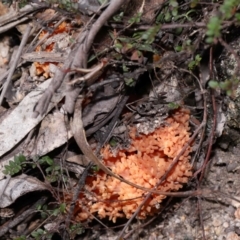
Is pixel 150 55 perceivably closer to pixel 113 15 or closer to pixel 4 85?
pixel 113 15

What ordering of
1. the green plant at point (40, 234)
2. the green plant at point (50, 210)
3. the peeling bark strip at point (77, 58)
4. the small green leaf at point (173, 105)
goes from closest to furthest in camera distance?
the peeling bark strip at point (77, 58), the small green leaf at point (173, 105), the green plant at point (50, 210), the green plant at point (40, 234)

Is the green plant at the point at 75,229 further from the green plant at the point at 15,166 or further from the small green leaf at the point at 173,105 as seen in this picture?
the small green leaf at the point at 173,105

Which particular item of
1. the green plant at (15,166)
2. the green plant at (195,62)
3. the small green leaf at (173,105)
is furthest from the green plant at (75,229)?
the green plant at (195,62)

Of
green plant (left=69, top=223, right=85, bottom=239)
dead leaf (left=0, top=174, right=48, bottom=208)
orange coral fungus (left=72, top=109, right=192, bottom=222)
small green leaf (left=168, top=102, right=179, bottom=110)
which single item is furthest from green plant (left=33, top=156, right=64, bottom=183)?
small green leaf (left=168, top=102, right=179, bottom=110)

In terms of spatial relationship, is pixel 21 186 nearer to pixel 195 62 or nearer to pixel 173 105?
pixel 173 105

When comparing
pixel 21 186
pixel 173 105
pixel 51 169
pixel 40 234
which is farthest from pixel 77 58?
pixel 40 234

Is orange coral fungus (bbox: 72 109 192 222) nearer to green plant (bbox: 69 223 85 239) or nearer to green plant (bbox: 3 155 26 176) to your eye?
green plant (bbox: 69 223 85 239)
